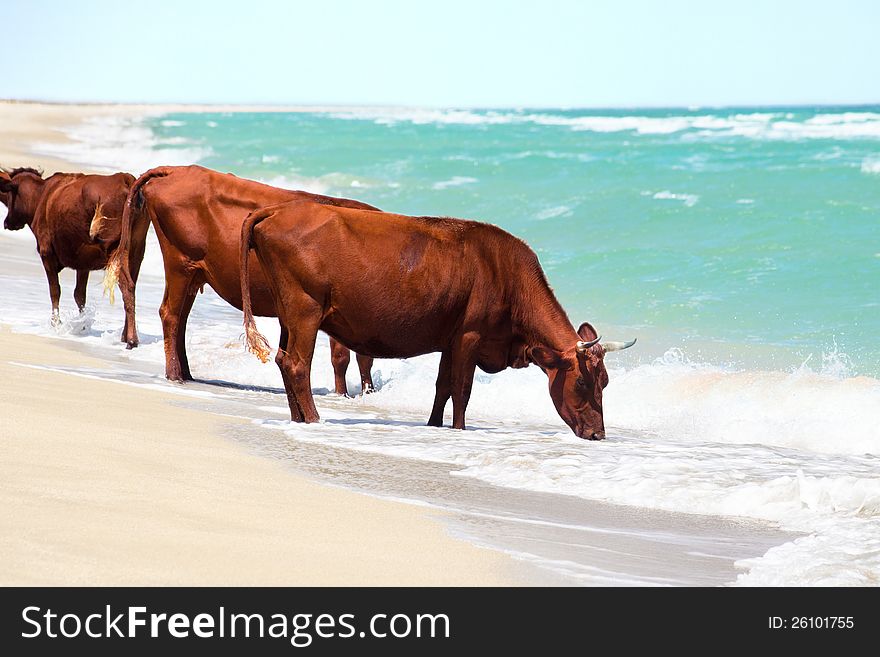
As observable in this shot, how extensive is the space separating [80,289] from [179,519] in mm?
8917

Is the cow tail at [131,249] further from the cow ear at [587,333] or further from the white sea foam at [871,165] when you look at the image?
the white sea foam at [871,165]

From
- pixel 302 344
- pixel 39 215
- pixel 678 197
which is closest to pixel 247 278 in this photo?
pixel 302 344

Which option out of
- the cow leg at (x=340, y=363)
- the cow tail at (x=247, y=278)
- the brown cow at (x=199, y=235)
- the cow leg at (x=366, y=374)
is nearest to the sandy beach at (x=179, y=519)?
the cow tail at (x=247, y=278)

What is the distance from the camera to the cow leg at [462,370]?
28.3 feet

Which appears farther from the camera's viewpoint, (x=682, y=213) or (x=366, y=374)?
(x=682, y=213)

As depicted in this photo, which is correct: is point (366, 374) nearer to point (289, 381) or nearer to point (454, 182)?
point (289, 381)

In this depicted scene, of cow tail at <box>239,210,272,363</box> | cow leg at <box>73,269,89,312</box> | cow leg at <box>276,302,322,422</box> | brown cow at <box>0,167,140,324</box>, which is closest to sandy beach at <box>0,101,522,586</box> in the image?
cow leg at <box>276,302,322,422</box>

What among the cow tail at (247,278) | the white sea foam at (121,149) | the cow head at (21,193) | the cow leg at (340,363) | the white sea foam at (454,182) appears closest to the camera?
the cow tail at (247,278)

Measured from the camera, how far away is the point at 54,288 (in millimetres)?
13078

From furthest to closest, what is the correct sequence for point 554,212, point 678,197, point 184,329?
1. point 678,197
2. point 554,212
3. point 184,329

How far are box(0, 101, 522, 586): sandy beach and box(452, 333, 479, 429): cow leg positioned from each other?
6.53 feet

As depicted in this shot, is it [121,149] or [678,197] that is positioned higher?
[678,197]

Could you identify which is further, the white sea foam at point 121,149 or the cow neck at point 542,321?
the white sea foam at point 121,149
